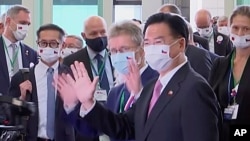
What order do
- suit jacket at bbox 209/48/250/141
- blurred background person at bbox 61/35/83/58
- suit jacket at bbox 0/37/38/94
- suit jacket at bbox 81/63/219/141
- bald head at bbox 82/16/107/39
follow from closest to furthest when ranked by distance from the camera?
1. suit jacket at bbox 81/63/219/141
2. suit jacket at bbox 209/48/250/141
3. bald head at bbox 82/16/107/39
4. suit jacket at bbox 0/37/38/94
5. blurred background person at bbox 61/35/83/58

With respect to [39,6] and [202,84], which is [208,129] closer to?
[202,84]

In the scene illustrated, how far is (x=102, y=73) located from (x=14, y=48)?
42.9 inches

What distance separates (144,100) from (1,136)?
2.27ft

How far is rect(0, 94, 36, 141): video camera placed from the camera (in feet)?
6.94

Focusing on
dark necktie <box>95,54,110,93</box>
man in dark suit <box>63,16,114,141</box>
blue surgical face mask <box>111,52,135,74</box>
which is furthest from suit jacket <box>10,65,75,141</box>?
blue surgical face mask <box>111,52,135,74</box>

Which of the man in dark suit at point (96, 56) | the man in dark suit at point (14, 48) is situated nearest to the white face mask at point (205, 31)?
the man in dark suit at point (96, 56)

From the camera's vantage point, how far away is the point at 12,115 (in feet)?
7.13

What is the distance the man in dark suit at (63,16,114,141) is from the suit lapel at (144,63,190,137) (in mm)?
2037

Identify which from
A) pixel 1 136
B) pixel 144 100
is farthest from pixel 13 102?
pixel 144 100

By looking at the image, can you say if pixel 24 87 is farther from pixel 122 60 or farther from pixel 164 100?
pixel 164 100

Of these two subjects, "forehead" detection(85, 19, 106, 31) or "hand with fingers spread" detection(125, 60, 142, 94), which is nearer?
"hand with fingers spread" detection(125, 60, 142, 94)

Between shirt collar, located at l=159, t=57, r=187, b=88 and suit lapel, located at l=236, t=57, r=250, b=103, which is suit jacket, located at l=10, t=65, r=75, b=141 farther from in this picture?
shirt collar, located at l=159, t=57, r=187, b=88

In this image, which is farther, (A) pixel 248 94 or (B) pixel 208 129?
(A) pixel 248 94

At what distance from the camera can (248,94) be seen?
11.5 feet
